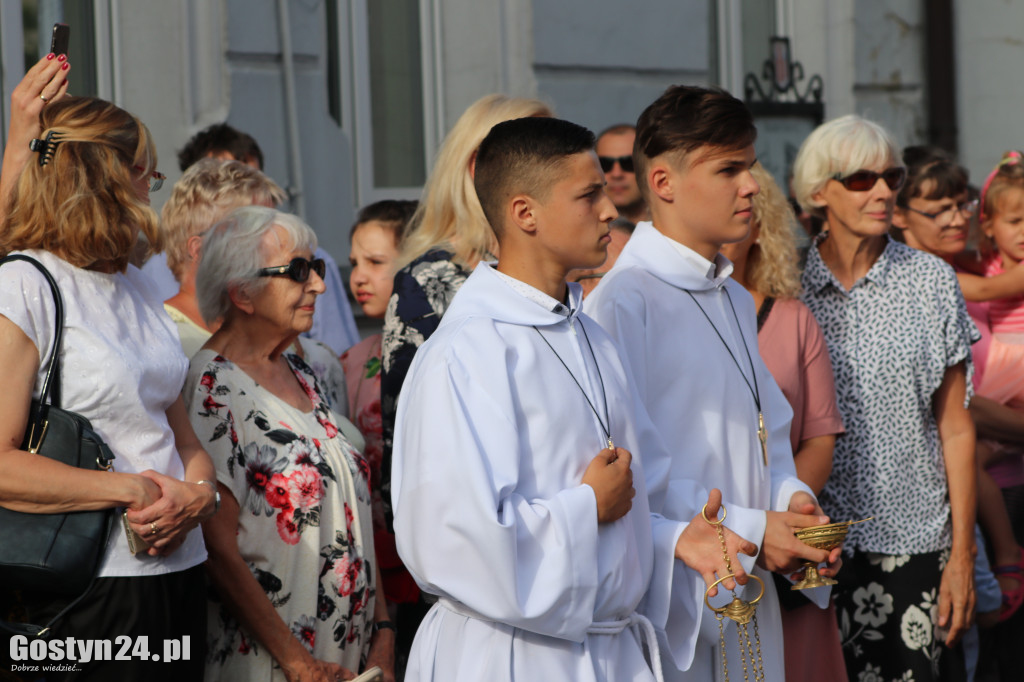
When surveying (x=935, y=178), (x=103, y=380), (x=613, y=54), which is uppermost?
(x=613, y=54)

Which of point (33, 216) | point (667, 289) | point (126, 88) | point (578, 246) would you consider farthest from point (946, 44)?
point (33, 216)

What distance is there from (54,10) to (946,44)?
240 inches

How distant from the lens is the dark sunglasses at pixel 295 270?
3.61m

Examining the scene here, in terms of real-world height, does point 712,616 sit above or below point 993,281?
below

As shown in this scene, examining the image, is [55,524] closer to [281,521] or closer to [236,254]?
[281,521]

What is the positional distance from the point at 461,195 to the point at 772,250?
1.06 m

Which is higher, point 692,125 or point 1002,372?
point 692,125

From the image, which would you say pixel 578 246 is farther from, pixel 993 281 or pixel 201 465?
pixel 993 281

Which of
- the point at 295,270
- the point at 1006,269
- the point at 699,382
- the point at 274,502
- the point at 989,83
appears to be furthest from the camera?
the point at 989,83

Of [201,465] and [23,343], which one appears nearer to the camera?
[23,343]

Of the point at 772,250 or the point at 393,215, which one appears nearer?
the point at 772,250

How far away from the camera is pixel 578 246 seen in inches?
109


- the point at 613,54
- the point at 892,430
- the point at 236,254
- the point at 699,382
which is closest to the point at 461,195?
the point at 236,254

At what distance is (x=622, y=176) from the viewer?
5.89 meters
